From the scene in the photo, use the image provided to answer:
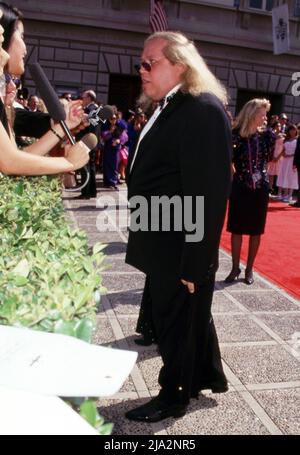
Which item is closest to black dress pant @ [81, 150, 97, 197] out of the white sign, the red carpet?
the red carpet

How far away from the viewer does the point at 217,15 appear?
19266 mm

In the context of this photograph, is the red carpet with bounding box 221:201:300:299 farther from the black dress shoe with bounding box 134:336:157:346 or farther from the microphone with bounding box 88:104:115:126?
the microphone with bounding box 88:104:115:126

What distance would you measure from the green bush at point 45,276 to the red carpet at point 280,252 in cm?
345

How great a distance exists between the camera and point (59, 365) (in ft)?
3.89

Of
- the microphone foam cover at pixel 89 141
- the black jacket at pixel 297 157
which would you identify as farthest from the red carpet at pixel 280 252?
the microphone foam cover at pixel 89 141

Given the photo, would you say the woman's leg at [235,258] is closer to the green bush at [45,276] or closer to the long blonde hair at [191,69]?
the green bush at [45,276]

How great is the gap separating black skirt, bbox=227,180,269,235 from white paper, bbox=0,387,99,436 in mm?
4643

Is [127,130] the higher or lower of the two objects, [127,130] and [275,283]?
the higher

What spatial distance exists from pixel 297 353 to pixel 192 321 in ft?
5.08

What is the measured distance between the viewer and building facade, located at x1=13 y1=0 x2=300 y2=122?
17.0m

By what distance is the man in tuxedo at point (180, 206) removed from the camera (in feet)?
8.00

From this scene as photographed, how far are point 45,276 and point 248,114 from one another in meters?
4.01
